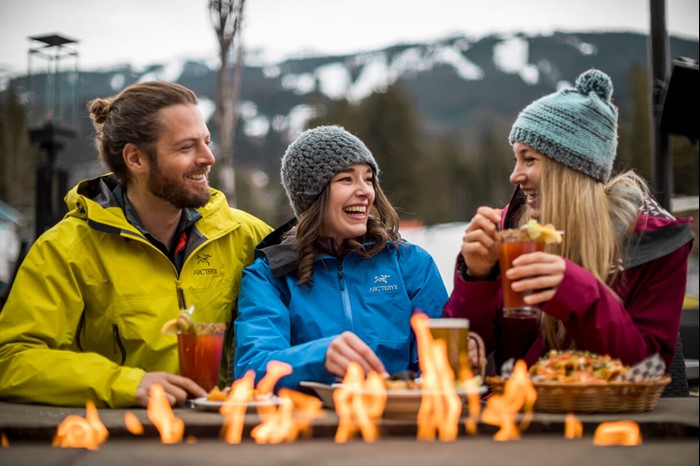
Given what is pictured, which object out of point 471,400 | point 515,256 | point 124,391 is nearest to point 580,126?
point 515,256

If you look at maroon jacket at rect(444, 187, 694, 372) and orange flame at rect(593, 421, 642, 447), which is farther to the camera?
maroon jacket at rect(444, 187, 694, 372)

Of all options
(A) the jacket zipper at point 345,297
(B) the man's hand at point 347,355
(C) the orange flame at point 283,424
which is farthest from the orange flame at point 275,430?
(A) the jacket zipper at point 345,297

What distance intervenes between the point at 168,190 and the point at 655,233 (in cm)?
205

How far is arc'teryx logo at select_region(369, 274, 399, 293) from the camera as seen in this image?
3502 mm

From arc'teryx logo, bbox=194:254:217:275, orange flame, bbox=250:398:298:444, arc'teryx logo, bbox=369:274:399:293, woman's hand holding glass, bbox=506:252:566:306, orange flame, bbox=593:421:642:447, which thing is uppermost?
woman's hand holding glass, bbox=506:252:566:306

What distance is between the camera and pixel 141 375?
2.83m

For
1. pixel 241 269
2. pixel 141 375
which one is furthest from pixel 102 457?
pixel 241 269

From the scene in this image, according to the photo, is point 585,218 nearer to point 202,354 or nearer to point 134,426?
point 202,354

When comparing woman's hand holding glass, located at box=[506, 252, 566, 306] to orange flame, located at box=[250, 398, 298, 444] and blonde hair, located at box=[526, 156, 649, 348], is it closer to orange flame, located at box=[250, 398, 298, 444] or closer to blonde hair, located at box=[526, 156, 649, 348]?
blonde hair, located at box=[526, 156, 649, 348]

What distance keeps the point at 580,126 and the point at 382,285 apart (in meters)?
1.07

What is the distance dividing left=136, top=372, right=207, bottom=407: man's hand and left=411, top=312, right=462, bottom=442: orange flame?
0.77m

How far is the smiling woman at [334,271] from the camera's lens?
335cm

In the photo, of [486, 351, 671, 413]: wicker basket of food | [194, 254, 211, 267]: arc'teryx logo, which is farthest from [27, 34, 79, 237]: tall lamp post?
[486, 351, 671, 413]: wicker basket of food

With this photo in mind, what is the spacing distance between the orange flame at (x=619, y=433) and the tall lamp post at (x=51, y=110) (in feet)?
36.9
